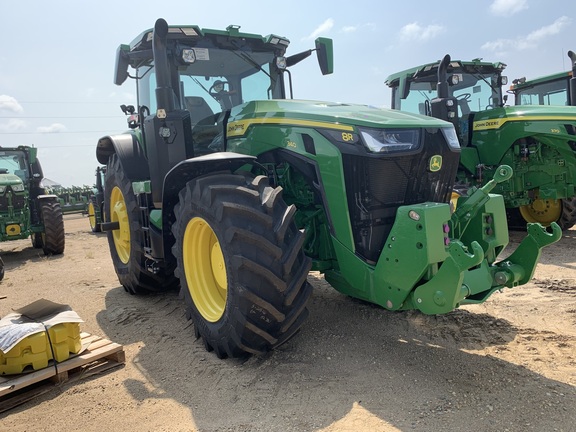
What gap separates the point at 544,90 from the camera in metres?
9.82

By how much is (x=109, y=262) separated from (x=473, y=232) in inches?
262

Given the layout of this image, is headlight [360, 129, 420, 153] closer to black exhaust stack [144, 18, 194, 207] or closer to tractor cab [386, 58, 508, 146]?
black exhaust stack [144, 18, 194, 207]

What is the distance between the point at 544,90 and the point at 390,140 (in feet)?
27.1

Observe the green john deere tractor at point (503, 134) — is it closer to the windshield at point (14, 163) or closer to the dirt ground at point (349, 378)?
the dirt ground at point (349, 378)

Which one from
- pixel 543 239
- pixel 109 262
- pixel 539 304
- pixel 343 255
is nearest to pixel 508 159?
pixel 539 304

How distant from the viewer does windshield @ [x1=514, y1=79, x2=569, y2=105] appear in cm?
958

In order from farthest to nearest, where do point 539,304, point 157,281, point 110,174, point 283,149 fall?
1. point 110,174
2. point 157,281
3. point 539,304
4. point 283,149

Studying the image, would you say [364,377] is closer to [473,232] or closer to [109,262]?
[473,232]

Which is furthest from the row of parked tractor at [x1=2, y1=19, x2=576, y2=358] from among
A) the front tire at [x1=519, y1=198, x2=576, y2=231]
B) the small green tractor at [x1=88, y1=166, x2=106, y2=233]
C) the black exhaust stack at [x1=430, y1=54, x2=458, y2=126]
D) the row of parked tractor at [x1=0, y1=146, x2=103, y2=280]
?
the small green tractor at [x1=88, y1=166, x2=106, y2=233]

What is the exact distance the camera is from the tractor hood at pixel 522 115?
7169 millimetres

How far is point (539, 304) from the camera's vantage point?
4.49m

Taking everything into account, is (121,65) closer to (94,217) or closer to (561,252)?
(561,252)

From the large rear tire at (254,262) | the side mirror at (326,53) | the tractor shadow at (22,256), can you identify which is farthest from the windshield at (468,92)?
the tractor shadow at (22,256)

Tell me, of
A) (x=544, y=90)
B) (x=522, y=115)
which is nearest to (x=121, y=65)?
(x=522, y=115)
